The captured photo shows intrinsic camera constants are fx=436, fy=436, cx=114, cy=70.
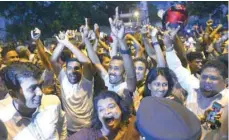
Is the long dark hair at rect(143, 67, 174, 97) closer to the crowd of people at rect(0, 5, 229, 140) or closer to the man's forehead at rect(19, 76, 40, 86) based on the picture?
the crowd of people at rect(0, 5, 229, 140)

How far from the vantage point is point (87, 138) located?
2639 mm

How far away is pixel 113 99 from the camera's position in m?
2.77

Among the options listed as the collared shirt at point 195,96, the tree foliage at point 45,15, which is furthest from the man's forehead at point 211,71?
the tree foliage at point 45,15

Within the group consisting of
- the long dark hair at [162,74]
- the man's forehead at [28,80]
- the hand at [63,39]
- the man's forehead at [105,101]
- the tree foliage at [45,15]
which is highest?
the tree foliage at [45,15]

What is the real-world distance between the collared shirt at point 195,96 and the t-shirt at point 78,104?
84 centimetres

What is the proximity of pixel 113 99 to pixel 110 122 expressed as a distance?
15 centimetres

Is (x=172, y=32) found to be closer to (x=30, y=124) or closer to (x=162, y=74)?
(x=162, y=74)

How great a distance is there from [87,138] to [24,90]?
520mm

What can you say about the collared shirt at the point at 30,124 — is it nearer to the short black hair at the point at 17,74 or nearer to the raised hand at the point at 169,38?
the short black hair at the point at 17,74

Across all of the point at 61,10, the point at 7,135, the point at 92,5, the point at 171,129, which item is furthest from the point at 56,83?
the point at 92,5

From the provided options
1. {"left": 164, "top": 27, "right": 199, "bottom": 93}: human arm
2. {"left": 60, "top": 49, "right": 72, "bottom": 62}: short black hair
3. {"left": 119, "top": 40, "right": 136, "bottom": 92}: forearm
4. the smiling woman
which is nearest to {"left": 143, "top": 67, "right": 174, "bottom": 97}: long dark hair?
{"left": 164, "top": 27, "right": 199, "bottom": 93}: human arm

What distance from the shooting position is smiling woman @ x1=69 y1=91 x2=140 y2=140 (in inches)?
105

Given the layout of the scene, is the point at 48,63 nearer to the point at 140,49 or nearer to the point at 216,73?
the point at 140,49

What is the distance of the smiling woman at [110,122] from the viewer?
105 inches
